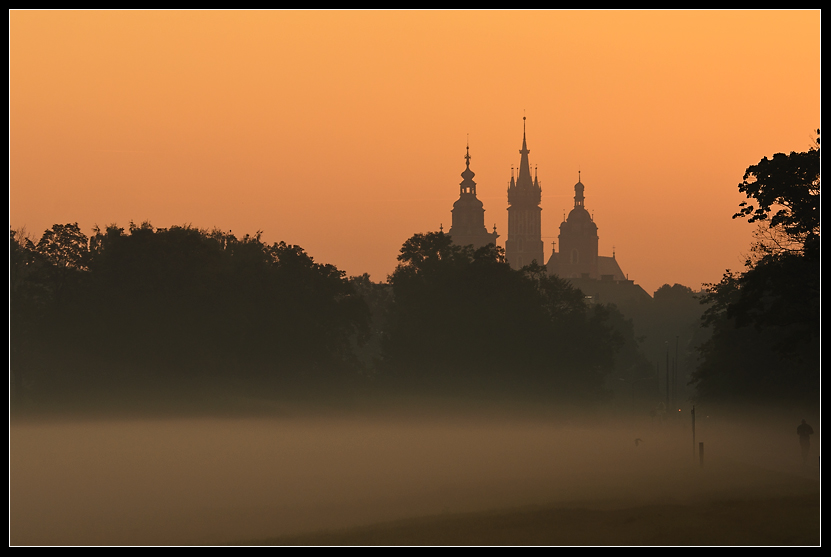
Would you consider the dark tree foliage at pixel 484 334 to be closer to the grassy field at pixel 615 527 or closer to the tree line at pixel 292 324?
the tree line at pixel 292 324

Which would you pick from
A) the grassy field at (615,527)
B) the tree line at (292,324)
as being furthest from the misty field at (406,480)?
the tree line at (292,324)

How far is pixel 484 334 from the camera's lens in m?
75.2

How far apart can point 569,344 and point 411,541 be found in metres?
56.2

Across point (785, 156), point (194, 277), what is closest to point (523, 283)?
point (194, 277)

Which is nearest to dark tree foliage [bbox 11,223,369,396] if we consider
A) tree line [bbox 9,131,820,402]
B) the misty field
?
tree line [bbox 9,131,820,402]

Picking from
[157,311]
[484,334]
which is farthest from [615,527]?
[484,334]

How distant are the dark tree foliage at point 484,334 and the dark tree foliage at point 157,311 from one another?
630cm

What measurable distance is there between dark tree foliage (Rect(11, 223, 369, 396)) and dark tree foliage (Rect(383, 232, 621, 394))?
248 inches

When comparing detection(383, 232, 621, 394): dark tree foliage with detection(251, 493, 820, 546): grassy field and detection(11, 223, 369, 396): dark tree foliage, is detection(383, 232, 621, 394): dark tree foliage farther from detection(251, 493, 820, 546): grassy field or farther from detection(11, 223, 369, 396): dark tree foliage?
detection(251, 493, 820, 546): grassy field

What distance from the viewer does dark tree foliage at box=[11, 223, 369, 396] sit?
6481 cm

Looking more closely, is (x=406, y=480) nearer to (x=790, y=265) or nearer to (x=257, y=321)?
(x=790, y=265)

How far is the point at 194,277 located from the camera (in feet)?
225

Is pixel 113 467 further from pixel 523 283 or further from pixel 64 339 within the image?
pixel 523 283
